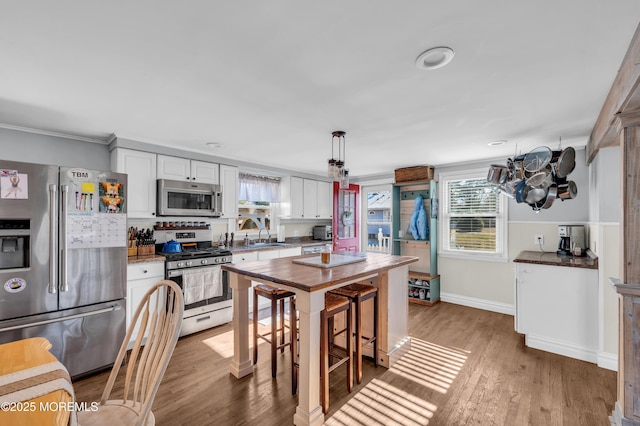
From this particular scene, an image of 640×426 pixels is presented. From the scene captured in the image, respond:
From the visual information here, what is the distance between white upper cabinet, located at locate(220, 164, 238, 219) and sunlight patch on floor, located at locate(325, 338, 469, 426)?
9.57 ft

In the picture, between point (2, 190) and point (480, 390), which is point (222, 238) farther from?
point (480, 390)

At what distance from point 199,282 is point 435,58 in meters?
3.23

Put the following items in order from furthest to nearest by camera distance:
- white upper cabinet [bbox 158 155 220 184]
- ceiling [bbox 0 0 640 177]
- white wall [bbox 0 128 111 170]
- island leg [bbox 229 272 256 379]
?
white upper cabinet [bbox 158 155 220 184], white wall [bbox 0 128 111 170], island leg [bbox 229 272 256 379], ceiling [bbox 0 0 640 177]

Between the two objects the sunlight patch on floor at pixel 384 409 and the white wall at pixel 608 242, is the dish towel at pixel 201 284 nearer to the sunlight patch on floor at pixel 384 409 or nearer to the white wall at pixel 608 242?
the sunlight patch on floor at pixel 384 409

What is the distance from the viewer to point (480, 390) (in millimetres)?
2330

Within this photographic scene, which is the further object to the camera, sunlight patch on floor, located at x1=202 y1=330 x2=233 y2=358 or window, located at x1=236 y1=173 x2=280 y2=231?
window, located at x1=236 y1=173 x2=280 y2=231

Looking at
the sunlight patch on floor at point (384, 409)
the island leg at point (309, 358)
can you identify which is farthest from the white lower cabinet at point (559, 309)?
the island leg at point (309, 358)

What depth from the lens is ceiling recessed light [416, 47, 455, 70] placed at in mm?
1565

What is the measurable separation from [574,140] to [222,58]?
393 cm

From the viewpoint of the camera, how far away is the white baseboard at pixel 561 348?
2.78m

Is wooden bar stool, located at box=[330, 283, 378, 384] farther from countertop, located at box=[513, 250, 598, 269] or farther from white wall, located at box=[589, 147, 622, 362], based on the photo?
white wall, located at box=[589, 147, 622, 362]

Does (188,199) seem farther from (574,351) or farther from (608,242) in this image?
(574,351)

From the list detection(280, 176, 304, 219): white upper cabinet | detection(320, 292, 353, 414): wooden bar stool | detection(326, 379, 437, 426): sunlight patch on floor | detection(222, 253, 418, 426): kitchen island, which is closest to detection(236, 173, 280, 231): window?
detection(280, 176, 304, 219): white upper cabinet

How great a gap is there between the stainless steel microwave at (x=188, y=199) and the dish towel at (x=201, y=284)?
784mm
